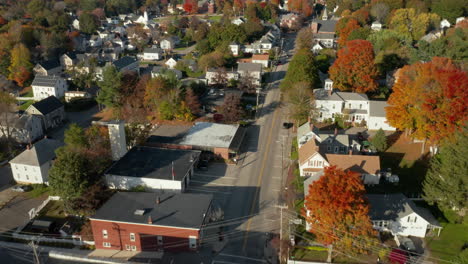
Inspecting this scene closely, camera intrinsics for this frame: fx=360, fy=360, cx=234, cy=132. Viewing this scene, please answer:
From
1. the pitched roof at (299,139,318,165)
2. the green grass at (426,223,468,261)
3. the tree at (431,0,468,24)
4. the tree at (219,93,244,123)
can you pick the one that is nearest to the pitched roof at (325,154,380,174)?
the pitched roof at (299,139,318,165)

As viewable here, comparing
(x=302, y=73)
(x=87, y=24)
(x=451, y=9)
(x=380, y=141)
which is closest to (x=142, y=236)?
(x=380, y=141)

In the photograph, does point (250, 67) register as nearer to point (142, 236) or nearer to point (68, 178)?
point (68, 178)

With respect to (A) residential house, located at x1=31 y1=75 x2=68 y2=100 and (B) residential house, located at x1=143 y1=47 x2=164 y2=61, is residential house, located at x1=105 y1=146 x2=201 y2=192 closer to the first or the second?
(A) residential house, located at x1=31 y1=75 x2=68 y2=100

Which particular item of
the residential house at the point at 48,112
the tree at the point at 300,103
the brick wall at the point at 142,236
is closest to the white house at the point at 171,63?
the residential house at the point at 48,112

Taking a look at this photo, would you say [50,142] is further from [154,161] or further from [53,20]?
[53,20]

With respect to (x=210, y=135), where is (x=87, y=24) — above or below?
above
